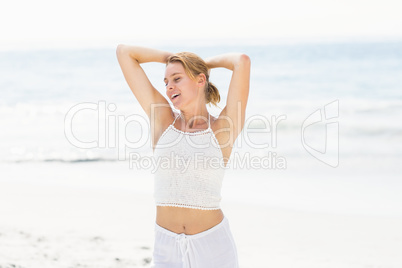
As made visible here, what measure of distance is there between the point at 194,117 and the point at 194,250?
0.76m

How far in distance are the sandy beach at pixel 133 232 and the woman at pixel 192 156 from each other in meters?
1.98

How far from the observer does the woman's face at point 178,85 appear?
276cm

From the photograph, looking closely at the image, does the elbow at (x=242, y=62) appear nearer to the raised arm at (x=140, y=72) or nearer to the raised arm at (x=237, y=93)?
the raised arm at (x=237, y=93)

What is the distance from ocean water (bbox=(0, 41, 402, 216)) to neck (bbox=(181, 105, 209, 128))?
3.56 metres

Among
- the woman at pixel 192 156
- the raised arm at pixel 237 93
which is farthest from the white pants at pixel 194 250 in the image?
the raised arm at pixel 237 93

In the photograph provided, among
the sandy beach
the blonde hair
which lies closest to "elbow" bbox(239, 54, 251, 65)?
the blonde hair

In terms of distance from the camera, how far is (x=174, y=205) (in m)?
2.57

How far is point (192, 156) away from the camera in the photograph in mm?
2605

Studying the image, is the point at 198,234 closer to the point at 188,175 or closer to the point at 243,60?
the point at 188,175

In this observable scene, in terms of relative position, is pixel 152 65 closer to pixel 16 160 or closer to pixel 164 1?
pixel 16 160

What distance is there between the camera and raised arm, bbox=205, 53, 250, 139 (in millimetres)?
2773

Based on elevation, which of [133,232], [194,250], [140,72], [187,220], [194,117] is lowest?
[133,232]

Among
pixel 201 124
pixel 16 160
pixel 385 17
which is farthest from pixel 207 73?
pixel 385 17

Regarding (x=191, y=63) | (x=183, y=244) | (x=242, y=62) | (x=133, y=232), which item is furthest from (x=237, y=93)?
(x=133, y=232)
